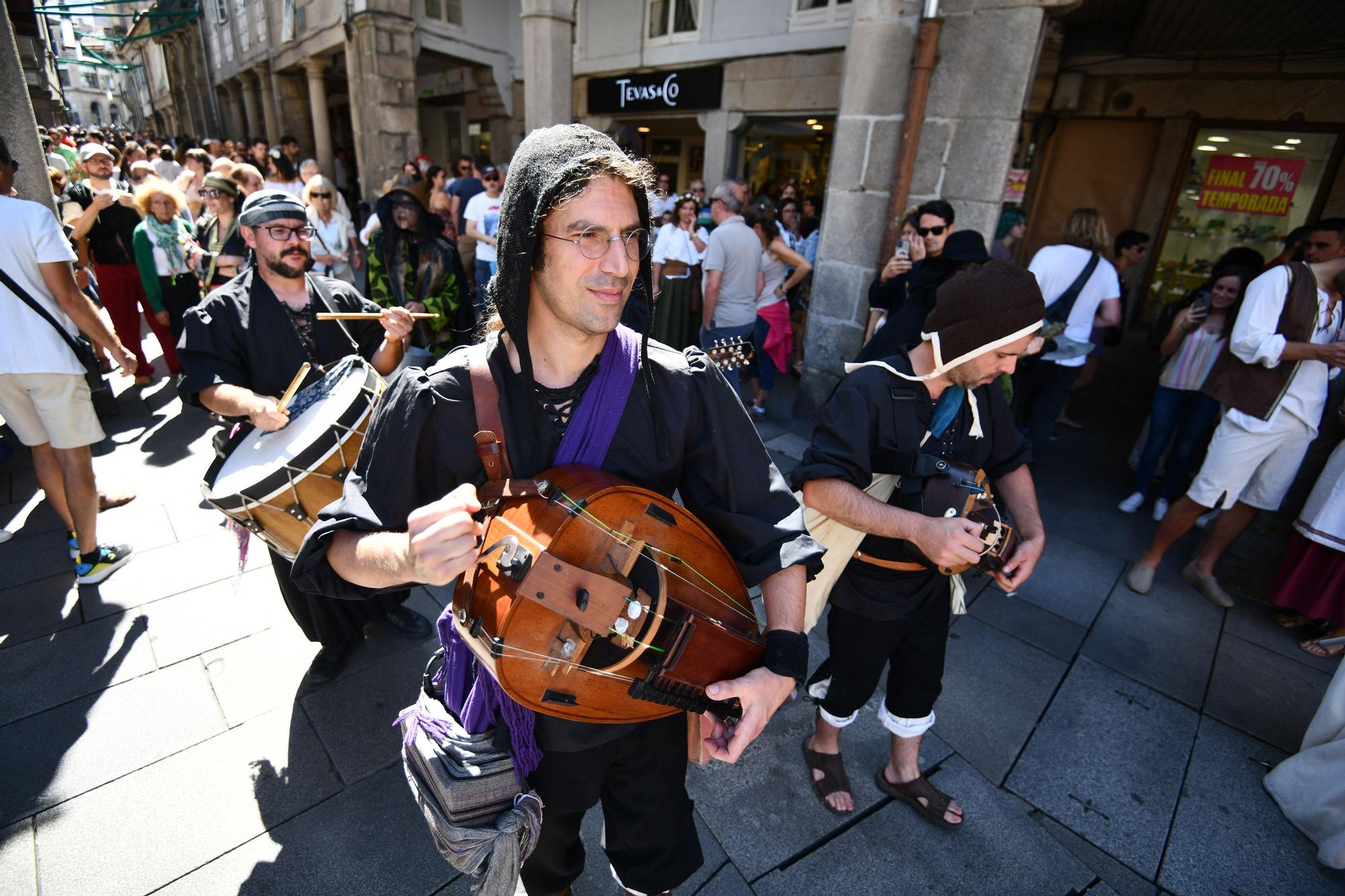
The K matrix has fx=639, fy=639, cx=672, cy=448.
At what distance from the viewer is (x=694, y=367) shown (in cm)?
157

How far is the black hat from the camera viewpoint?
1.95m

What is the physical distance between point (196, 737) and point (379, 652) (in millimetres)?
770

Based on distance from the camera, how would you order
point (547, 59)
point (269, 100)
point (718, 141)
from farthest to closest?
point (269, 100) → point (718, 141) → point (547, 59)

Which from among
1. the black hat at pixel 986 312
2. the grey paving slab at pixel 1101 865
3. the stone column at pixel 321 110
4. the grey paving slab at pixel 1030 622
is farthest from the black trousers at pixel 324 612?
the stone column at pixel 321 110

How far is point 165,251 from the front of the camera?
5.64 m

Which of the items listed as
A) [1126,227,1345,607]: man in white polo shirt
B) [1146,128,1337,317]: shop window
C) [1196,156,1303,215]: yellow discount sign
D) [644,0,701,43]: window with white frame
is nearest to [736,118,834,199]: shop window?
[644,0,701,43]: window with white frame

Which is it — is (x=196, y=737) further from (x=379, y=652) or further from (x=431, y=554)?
(x=431, y=554)

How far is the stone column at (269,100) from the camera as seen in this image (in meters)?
18.4

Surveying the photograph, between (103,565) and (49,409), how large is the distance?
0.90 metres

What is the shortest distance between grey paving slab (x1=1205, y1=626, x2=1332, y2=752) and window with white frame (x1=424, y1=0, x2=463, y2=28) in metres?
15.2

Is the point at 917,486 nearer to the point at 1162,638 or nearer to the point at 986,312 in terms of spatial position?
the point at 986,312

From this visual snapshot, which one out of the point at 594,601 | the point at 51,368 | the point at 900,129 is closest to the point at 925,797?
the point at 594,601

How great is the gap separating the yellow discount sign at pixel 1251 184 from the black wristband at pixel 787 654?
9631 millimetres

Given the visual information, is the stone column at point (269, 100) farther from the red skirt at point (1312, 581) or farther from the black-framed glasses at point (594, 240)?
the red skirt at point (1312, 581)
